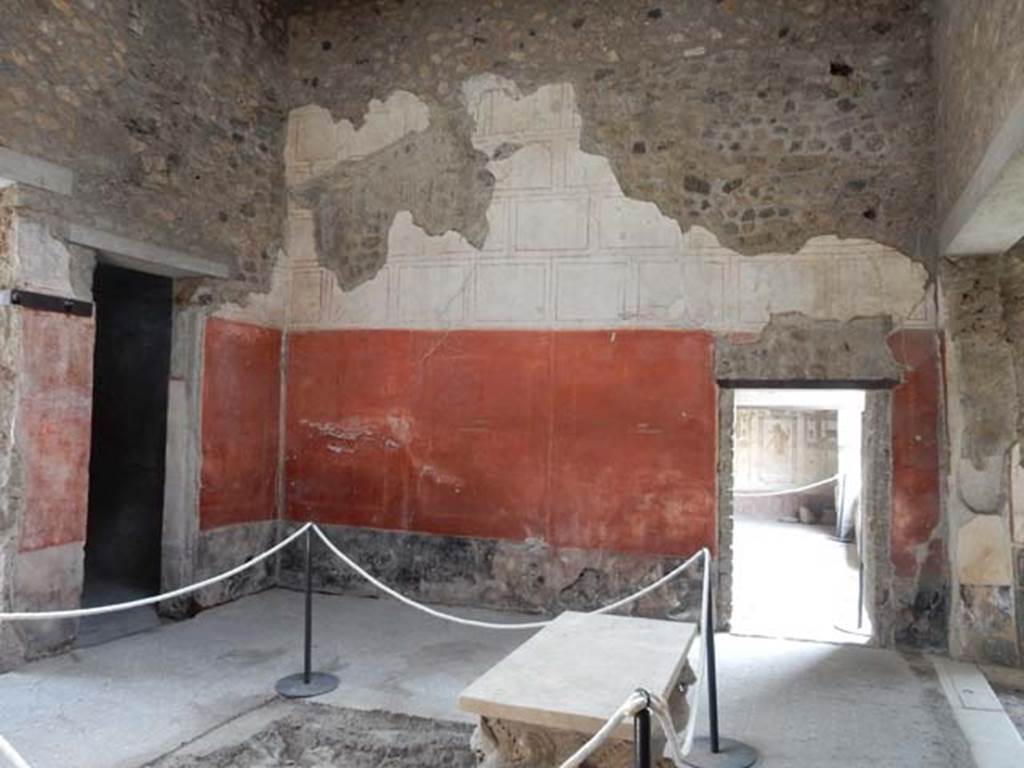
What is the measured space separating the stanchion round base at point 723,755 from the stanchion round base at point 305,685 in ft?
6.42

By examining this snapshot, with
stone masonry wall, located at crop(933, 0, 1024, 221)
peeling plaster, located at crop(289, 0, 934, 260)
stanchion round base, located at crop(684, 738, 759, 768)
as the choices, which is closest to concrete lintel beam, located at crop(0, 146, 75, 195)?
peeling plaster, located at crop(289, 0, 934, 260)

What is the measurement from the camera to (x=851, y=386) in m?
5.35

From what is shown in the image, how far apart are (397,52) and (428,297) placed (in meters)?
2.11

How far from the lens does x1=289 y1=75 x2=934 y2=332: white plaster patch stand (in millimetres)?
5414

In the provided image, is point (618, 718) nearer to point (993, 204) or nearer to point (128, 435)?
point (993, 204)

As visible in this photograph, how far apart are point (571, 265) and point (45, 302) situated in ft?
11.5

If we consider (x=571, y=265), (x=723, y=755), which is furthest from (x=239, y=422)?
(x=723, y=755)

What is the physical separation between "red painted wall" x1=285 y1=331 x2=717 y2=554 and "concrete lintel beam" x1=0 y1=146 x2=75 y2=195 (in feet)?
7.49

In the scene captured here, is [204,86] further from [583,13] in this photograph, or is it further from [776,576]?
[776,576]

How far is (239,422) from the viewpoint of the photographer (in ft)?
20.5

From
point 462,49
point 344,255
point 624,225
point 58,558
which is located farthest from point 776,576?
point 58,558

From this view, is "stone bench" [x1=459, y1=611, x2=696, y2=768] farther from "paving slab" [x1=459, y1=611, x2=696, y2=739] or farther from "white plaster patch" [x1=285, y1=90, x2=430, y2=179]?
"white plaster patch" [x1=285, y1=90, x2=430, y2=179]

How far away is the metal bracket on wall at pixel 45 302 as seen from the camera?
4.44 metres

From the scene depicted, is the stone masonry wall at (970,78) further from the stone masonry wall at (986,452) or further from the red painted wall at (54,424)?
the red painted wall at (54,424)
